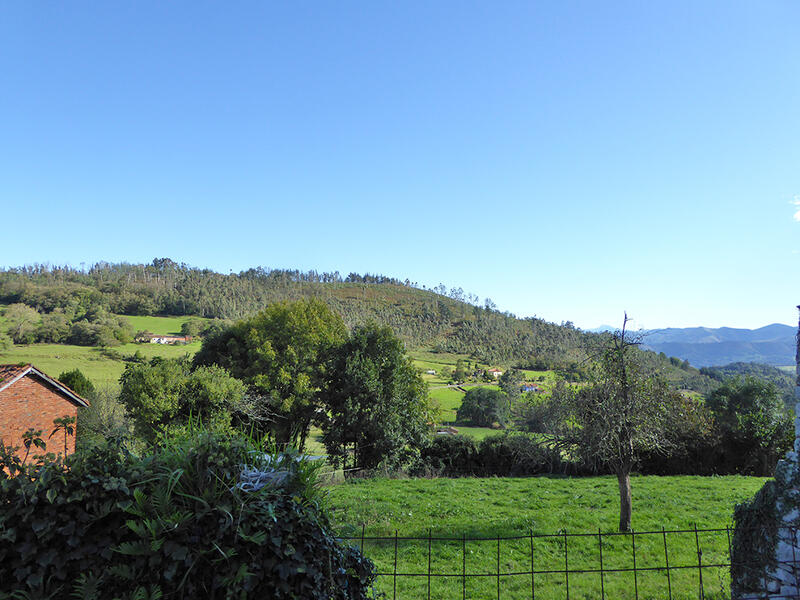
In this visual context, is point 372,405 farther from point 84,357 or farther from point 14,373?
point 84,357

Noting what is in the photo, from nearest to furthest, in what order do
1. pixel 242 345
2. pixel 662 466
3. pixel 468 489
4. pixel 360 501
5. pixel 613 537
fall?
pixel 613 537, pixel 360 501, pixel 468 489, pixel 662 466, pixel 242 345

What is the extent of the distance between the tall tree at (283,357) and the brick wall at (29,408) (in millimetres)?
8385

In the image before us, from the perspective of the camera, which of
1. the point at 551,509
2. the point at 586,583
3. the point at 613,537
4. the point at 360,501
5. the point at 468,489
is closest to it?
the point at 586,583

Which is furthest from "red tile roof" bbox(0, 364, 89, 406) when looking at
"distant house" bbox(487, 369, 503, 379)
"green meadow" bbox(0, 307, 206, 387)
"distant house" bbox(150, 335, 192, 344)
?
"distant house" bbox(487, 369, 503, 379)

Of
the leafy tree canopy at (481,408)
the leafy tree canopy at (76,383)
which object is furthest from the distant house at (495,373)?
the leafy tree canopy at (76,383)

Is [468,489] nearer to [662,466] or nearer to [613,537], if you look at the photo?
[613,537]

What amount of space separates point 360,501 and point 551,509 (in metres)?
5.02

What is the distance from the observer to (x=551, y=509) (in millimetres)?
11469

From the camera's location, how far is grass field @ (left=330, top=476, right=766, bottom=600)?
693 cm

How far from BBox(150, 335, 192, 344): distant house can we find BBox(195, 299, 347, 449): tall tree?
35627mm

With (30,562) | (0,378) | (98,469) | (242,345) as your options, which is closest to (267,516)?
(98,469)

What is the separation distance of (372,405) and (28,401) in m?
14.2

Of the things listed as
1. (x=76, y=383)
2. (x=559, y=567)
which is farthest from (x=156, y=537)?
(x=76, y=383)

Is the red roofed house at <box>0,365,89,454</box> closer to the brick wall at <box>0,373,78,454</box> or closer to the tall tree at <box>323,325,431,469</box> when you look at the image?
the brick wall at <box>0,373,78,454</box>
